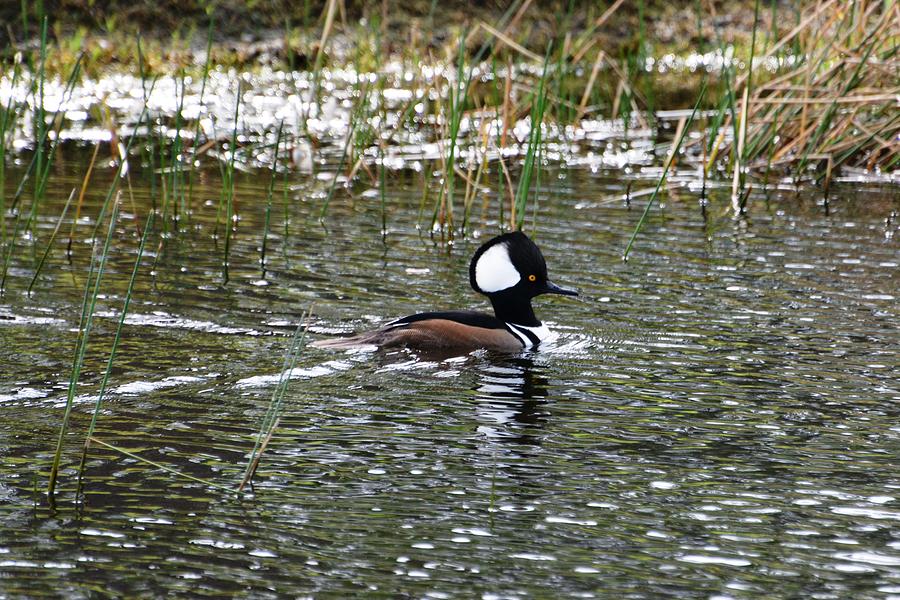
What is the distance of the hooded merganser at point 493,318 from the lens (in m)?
7.73

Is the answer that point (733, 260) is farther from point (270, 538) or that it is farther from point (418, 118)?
point (418, 118)

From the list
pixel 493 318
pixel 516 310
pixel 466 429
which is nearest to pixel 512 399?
pixel 466 429

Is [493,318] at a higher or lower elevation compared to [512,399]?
higher

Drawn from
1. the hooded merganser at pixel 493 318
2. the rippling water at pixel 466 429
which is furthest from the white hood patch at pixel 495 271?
the rippling water at pixel 466 429

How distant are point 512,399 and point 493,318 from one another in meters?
1.23

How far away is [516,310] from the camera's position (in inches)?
326

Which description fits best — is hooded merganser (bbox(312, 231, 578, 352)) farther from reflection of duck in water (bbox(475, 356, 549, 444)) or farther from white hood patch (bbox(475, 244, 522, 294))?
reflection of duck in water (bbox(475, 356, 549, 444))

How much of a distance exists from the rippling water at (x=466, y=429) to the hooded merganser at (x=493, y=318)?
137 millimetres

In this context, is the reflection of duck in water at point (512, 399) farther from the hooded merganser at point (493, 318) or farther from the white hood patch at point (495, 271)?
the white hood patch at point (495, 271)

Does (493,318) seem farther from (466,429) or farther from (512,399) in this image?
(466,429)

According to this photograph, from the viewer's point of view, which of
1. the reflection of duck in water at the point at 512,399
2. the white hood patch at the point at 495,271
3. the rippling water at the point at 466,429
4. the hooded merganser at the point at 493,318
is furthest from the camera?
the white hood patch at the point at 495,271

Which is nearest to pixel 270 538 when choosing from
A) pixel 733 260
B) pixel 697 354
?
pixel 697 354

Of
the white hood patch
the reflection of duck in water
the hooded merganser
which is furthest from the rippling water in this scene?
the white hood patch

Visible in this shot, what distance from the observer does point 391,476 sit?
556 centimetres
